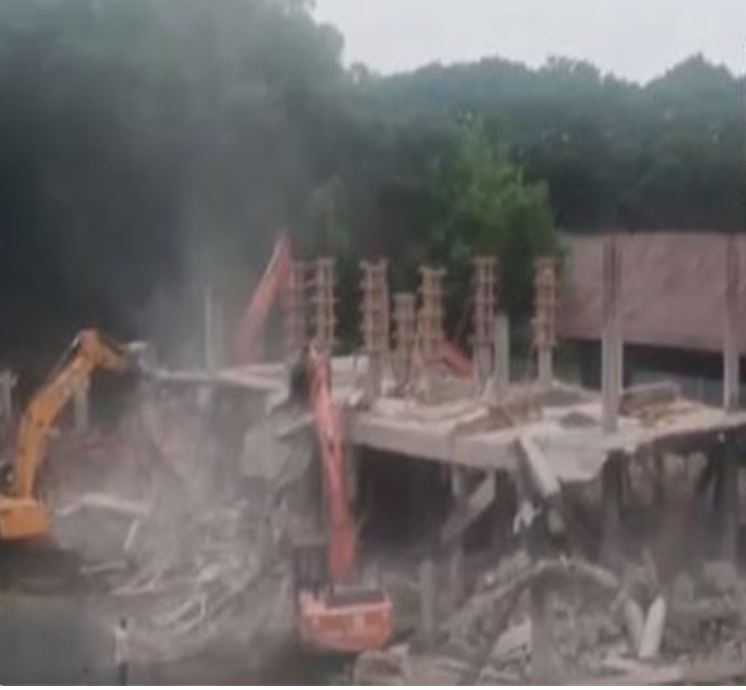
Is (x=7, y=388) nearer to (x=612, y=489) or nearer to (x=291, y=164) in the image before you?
(x=291, y=164)

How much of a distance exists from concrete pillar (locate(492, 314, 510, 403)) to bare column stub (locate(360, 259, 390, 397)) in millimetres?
160

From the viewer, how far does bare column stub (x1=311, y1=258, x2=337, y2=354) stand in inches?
117

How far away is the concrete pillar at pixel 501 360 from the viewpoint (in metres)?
2.95

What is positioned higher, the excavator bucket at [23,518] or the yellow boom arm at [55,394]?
the yellow boom arm at [55,394]

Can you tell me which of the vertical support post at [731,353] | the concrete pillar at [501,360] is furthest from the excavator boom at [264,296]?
the vertical support post at [731,353]

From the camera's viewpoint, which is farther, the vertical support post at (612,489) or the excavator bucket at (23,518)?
the excavator bucket at (23,518)

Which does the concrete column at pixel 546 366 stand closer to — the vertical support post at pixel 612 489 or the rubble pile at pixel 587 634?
the vertical support post at pixel 612 489

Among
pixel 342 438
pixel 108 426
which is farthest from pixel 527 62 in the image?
pixel 108 426

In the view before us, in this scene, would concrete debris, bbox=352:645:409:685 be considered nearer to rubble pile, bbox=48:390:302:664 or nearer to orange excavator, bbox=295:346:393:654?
orange excavator, bbox=295:346:393:654

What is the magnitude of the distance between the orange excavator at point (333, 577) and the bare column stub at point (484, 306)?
0.22m

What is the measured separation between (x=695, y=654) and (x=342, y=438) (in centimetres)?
59

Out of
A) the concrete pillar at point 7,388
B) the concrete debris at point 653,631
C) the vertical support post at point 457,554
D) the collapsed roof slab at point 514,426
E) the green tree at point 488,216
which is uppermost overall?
the green tree at point 488,216

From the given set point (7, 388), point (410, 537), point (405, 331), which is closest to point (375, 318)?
point (405, 331)

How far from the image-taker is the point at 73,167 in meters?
2.96
